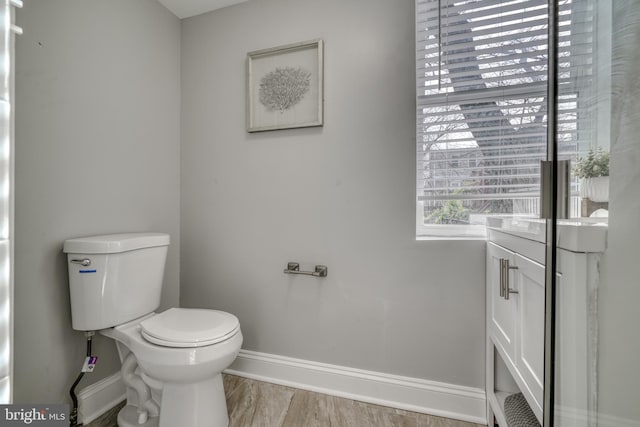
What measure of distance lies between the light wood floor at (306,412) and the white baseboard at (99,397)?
1.72 ft

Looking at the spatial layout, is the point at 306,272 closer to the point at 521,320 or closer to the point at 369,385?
the point at 369,385

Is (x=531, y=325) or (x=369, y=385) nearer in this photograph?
(x=531, y=325)

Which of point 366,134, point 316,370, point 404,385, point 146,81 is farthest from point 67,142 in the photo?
point 404,385

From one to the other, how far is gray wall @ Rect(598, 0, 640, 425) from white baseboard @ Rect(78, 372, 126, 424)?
1.80 meters

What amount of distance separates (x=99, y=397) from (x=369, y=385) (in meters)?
1.29

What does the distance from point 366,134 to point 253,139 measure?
2.15ft

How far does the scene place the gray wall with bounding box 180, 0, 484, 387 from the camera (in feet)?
4.59

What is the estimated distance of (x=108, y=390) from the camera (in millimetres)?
1392

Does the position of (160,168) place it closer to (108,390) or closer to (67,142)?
(67,142)

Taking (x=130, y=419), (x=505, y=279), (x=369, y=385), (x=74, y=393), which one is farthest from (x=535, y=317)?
(x=74, y=393)

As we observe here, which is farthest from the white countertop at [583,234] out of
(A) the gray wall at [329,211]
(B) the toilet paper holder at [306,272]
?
(B) the toilet paper holder at [306,272]

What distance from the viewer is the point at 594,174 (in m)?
0.47

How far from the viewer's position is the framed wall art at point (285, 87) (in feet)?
5.09

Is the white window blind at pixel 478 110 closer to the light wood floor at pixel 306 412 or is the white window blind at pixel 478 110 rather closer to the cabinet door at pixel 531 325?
the cabinet door at pixel 531 325
